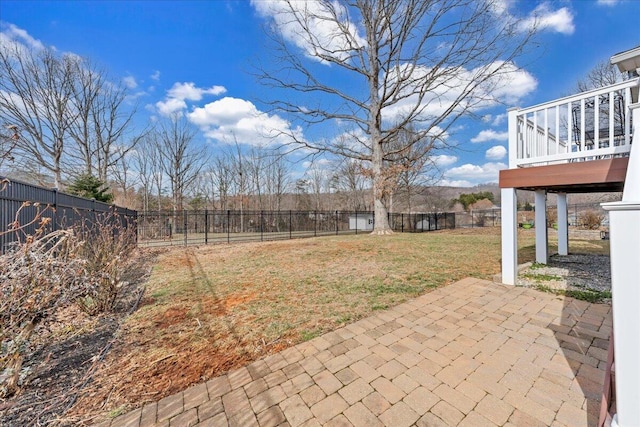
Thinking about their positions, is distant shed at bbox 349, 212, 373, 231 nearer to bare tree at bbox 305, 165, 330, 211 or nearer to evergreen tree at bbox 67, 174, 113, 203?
bare tree at bbox 305, 165, 330, 211

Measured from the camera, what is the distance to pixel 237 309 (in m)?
3.58

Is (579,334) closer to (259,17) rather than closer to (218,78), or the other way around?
(259,17)

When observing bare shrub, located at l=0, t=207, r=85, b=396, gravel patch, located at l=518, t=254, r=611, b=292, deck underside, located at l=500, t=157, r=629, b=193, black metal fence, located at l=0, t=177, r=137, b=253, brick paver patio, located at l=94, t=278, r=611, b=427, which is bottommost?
brick paver patio, located at l=94, t=278, r=611, b=427

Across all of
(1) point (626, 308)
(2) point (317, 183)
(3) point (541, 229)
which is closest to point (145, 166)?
(2) point (317, 183)

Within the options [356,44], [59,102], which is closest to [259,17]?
[356,44]

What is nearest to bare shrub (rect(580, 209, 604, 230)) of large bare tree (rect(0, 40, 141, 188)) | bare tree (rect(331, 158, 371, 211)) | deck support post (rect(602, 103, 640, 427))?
bare tree (rect(331, 158, 371, 211))

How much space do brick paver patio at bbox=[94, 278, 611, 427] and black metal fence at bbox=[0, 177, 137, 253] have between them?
2154 millimetres

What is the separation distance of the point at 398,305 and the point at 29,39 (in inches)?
863

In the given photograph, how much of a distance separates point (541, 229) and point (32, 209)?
10208 millimetres

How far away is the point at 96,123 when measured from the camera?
17.6 metres

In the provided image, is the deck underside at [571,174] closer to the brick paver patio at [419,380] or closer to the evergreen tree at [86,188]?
the brick paver patio at [419,380]

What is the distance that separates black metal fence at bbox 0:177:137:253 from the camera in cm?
368

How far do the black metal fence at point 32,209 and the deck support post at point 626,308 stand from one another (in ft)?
13.2

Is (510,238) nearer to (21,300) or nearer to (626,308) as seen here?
(626,308)
